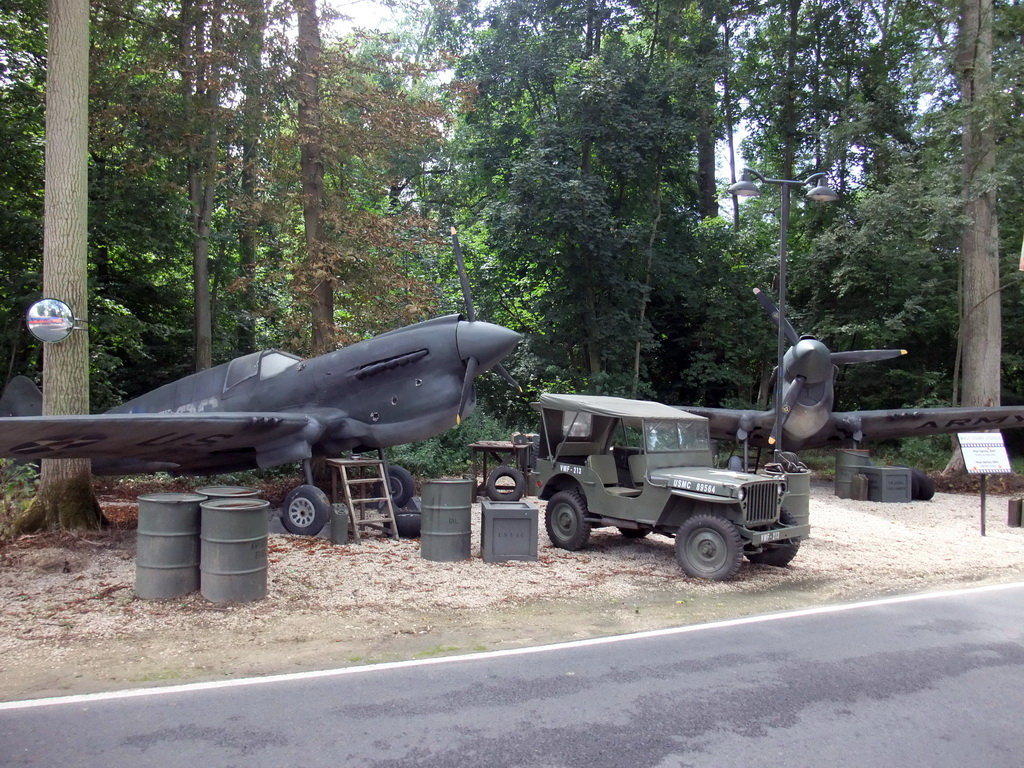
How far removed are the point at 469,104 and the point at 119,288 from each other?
994 cm

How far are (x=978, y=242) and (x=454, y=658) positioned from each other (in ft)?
64.0

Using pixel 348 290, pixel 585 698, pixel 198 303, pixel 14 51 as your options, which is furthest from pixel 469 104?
pixel 585 698

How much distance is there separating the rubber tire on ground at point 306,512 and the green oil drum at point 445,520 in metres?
1.97

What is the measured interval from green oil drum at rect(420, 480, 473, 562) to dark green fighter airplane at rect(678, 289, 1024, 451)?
8472 mm

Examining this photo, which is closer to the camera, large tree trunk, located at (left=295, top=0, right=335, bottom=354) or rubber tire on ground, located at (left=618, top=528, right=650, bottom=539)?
rubber tire on ground, located at (left=618, top=528, right=650, bottom=539)

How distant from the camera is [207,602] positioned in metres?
6.77

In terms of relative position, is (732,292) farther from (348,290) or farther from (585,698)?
(585,698)

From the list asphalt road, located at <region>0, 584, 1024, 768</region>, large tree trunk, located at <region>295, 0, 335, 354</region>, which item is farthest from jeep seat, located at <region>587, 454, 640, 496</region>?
large tree trunk, located at <region>295, 0, 335, 354</region>

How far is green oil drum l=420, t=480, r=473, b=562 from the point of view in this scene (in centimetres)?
893

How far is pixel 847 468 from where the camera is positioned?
16547mm

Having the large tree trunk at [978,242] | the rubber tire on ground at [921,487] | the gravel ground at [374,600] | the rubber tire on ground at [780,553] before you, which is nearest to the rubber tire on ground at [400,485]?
the gravel ground at [374,600]

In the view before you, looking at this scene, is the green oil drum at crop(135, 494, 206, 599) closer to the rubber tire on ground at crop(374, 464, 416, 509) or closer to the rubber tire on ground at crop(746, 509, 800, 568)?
the rubber tire on ground at crop(374, 464, 416, 509)

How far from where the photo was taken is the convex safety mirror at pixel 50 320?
28.0 feet

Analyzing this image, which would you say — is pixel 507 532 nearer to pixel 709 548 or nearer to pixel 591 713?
pixel 709 548
